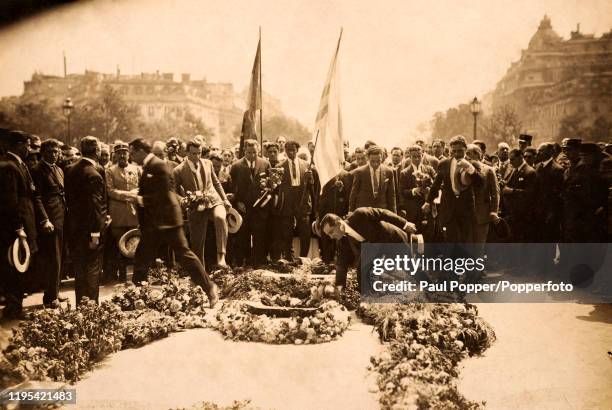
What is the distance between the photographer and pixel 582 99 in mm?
4992

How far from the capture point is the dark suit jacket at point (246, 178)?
230 inches

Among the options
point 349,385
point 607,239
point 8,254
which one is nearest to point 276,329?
point 349,385

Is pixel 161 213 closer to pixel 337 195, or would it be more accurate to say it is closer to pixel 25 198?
pixel 25 198

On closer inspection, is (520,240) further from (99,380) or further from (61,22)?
(61,22)

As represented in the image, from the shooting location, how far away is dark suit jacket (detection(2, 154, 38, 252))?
16.4 ft

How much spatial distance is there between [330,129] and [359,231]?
100 centimetres

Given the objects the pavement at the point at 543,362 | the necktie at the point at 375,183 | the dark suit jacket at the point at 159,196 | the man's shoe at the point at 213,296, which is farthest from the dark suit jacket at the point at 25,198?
the pavement at the point at 543,362

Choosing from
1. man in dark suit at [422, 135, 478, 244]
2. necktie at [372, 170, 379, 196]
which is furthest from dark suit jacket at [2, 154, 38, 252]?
man in dark suit at [422, 135, 478, 244]

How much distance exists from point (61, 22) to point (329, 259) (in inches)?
131

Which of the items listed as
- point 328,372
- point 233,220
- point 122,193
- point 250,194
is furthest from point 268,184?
point 328,372

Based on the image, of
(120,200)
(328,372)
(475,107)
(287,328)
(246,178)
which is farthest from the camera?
(246,178)

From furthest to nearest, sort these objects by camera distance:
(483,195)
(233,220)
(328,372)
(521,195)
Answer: (521,195) < (233,220) < (483,195) < (328,372)

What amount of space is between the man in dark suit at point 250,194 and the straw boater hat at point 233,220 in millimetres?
111

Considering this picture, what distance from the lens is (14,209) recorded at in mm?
4961
